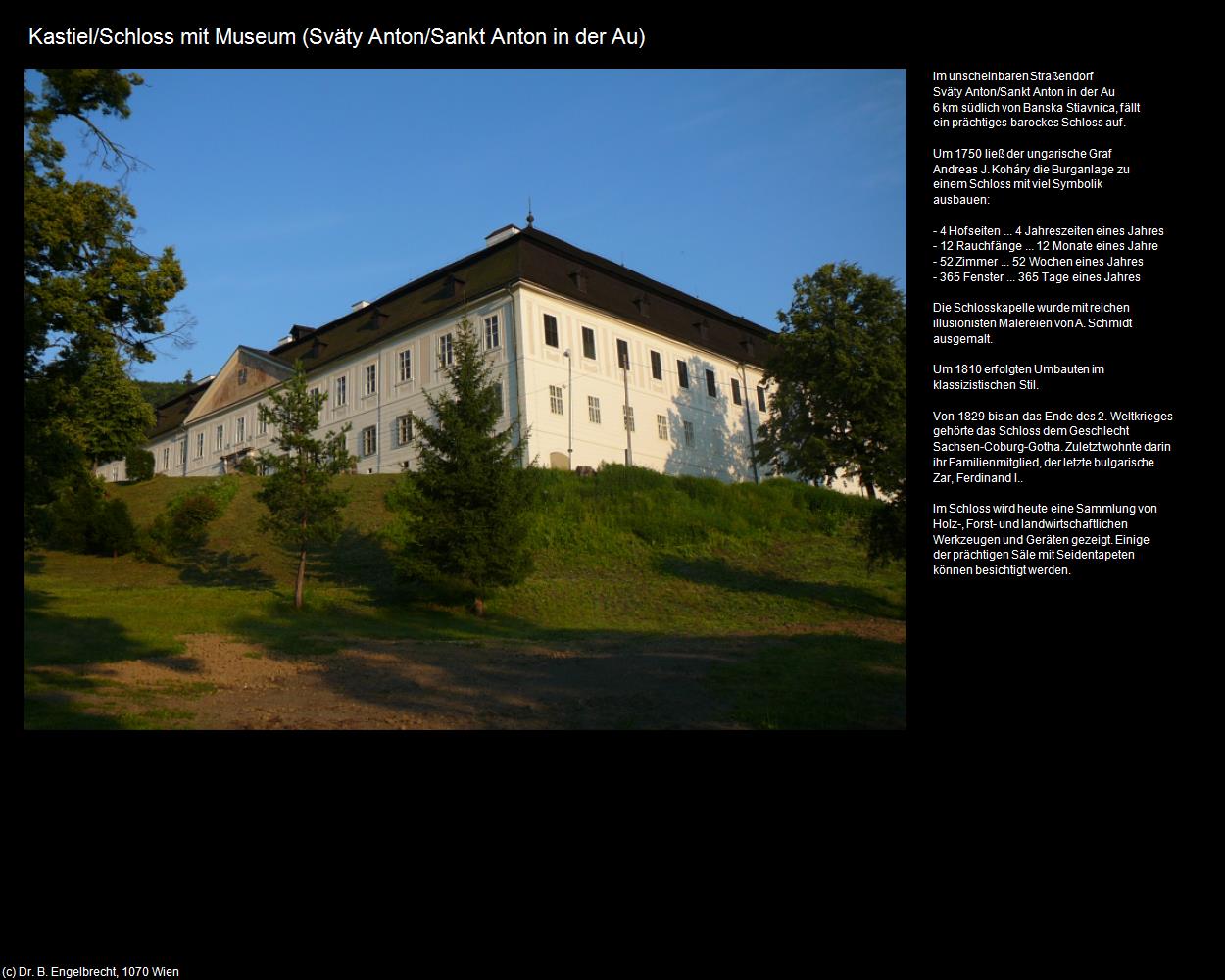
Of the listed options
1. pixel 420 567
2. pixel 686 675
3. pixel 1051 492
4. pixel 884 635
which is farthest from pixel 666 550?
pixel 1051 492

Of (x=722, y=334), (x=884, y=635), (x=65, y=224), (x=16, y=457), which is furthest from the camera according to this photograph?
(x=722, y=334)

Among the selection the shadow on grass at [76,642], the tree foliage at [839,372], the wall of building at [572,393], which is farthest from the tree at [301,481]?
the tree foliage at [839,372]

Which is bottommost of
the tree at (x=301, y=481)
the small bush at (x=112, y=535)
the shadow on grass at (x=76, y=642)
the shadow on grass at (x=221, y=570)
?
the shadow on grass at (x=76, y=642)

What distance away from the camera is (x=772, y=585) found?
30156 millimetres

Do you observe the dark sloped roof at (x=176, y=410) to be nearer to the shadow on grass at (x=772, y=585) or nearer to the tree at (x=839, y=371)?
the tree at (x=839, y=371)

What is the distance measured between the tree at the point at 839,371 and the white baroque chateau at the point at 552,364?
16.2 feet

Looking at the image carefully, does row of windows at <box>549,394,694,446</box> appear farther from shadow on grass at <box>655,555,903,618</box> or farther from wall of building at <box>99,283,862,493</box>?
shadow on grass at <box>655,555,903,618</box>

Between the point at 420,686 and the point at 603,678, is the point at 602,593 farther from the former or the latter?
the point at 420,686

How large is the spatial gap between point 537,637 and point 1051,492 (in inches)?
661

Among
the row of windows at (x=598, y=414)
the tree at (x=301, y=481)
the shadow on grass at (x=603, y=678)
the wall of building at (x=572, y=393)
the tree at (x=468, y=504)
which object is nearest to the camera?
the shadow on grass at (x=603, y=678)

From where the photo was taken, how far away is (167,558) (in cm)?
3350

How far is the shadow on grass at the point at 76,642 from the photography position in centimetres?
1669

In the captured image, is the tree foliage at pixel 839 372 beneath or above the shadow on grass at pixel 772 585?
above

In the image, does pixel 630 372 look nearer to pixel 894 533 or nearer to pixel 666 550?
pixel 666 550
